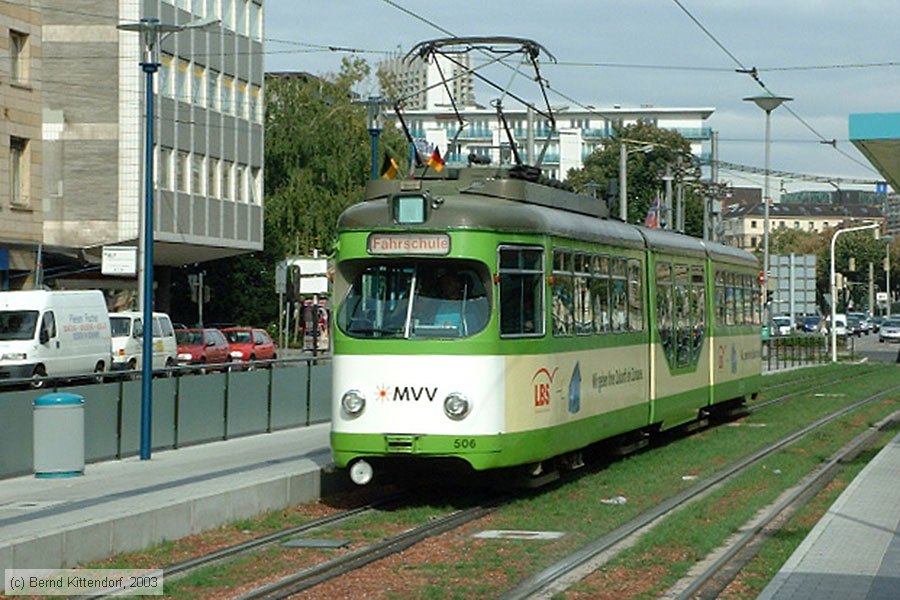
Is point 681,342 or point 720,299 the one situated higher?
point 720,299

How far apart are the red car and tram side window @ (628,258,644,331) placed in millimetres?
33136

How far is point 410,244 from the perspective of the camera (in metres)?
16.5

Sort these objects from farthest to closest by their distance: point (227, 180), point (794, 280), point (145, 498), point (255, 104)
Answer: point (255, 104)
point (227, 180)
point (794, 280)
point (145, 498)

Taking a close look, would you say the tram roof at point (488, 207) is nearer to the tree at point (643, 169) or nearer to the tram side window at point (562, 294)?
the tram side window at point (562, 294)

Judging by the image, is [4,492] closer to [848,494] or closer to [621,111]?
[848,494]

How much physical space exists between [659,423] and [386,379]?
8.01m

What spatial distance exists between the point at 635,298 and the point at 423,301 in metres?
5.73

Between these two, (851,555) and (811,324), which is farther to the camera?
(811,324)

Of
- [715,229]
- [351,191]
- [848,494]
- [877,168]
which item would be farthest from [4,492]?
[351,191]

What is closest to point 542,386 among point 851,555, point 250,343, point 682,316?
point 851,555

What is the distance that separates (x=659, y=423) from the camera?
925 inches

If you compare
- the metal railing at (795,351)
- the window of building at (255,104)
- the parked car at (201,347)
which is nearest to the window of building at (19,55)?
the parked car at (201,347)

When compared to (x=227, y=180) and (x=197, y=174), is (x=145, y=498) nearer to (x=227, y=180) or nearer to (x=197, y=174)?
(x=197, y=174)

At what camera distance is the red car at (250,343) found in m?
54.2
